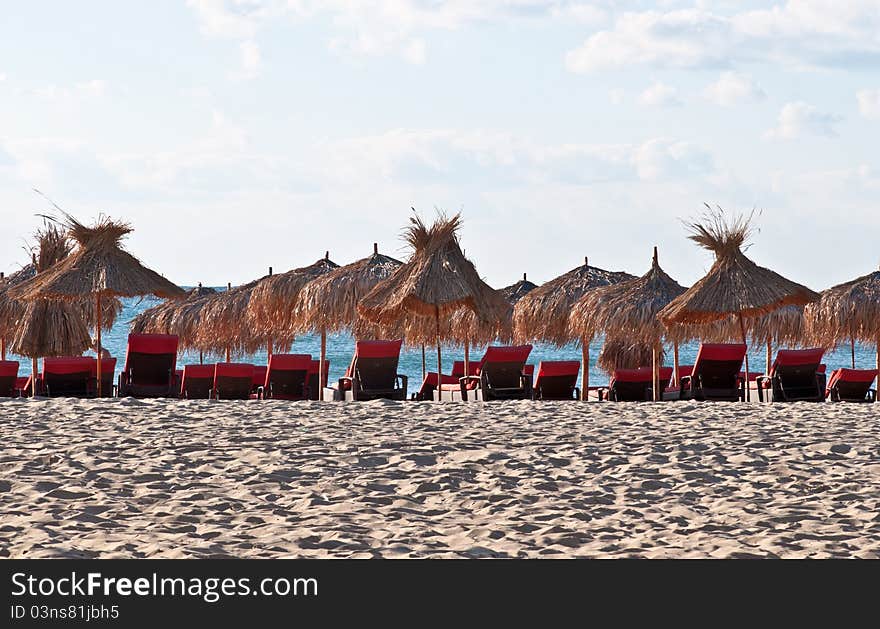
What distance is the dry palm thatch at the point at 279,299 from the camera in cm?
1330

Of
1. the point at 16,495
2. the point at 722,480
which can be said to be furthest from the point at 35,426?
the point at 722,480

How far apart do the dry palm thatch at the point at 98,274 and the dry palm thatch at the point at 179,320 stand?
2.72 metres

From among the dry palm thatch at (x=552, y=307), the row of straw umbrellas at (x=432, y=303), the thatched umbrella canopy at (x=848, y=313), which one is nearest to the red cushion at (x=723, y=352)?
the row of straw umbrellas at (x=432, y=303)

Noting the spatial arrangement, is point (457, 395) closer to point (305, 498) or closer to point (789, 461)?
point (789, 461)

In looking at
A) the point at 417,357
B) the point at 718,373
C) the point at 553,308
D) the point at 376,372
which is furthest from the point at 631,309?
the point at 417,357

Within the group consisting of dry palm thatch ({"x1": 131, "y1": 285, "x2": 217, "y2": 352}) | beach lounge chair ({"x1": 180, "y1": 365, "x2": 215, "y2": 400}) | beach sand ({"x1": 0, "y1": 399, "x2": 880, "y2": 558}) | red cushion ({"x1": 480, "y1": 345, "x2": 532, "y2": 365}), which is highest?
dry palm thatch ({"x1": 131, "y1": 285, "x2": 217, "y2": 352})

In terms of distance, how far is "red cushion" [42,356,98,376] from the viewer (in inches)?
427

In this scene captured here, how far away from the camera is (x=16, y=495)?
5645mm

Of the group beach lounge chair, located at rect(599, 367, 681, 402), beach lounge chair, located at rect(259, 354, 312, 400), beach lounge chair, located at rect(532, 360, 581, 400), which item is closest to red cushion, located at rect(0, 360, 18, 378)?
beach lounge chair, located at rect(259, 354, 312, 400)

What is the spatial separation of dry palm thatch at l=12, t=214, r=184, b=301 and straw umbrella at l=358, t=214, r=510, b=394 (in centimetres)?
213

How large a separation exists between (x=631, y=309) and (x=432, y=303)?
244 cm

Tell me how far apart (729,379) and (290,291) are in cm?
504
